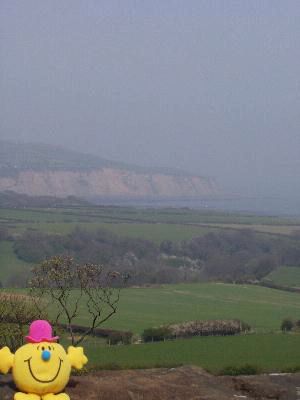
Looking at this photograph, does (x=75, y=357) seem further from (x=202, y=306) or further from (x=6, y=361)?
(x=202, y=306)

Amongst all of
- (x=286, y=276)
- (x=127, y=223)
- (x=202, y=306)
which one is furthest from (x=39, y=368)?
(x=127, y=223)

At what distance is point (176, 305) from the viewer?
43812 mm

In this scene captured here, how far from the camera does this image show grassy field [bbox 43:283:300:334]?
37.8 meters

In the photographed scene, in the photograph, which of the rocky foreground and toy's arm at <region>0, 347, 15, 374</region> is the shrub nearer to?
the rocky foreground

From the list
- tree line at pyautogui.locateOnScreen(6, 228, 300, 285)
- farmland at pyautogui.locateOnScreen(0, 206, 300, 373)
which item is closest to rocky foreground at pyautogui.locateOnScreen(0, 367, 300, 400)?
farmland at pyautogui.locateOnScreen(0, 206, 300, 373)

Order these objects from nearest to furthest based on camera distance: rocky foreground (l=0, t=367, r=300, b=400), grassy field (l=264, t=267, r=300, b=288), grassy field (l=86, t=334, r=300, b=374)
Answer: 1. rocky foreground (l=0, t=367, r=300, b=400)
2. grassy field (l=86, t=334, r=300, b=374)
3. grassy field (l=264, t=267, r=300, b=288)

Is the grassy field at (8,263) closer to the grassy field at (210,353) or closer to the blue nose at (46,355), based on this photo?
the grassy field at (210,353)

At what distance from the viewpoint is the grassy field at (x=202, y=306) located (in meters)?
37.8

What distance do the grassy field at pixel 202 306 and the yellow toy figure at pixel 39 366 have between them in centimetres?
2271

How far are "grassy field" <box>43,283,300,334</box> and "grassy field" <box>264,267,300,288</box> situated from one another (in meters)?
3.25

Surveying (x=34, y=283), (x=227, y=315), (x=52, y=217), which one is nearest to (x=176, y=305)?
(x=227, y=315)

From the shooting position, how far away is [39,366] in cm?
1209

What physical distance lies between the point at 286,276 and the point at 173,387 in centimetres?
4738

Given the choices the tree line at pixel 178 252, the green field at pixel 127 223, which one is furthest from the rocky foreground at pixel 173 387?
the green field at pixel 127 223
